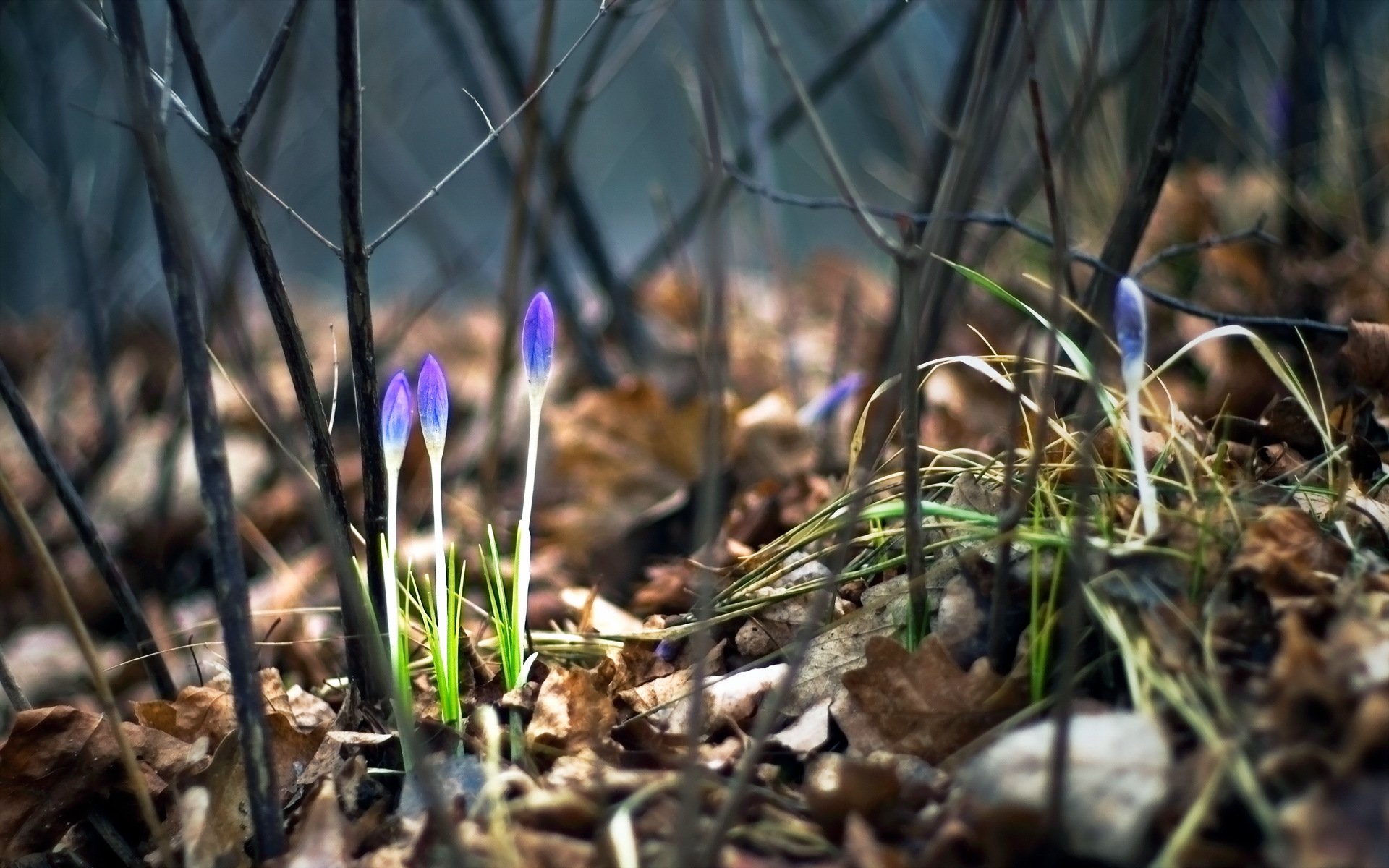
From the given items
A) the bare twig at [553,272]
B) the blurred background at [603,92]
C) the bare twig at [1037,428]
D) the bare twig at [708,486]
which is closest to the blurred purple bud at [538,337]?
the blurred background at [603,92]

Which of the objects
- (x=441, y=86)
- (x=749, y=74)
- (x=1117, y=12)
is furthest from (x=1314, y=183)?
(x=441, y=86)

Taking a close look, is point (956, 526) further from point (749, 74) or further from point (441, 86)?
point (441, 86)

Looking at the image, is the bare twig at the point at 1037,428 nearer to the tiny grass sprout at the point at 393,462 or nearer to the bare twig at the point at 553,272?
the tiny grass sprout at the point at 393,462

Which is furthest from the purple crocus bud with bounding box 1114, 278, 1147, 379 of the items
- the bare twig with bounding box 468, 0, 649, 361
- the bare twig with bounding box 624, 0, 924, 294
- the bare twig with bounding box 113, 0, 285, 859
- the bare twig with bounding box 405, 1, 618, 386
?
the bare twig with bounding box 405, 1, 618, 386

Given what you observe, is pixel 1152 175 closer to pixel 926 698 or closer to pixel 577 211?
→ pixel 926 698

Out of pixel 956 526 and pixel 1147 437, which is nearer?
pixel 956 526

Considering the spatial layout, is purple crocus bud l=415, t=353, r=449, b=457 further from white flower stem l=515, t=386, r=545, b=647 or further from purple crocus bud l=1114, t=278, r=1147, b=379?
purple crocus bud l=1114, t=278, r=1147, b=379

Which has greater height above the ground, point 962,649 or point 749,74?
point 749,74

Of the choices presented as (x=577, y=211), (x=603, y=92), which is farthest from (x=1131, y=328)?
(x=603, y=92)
